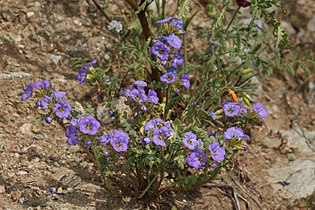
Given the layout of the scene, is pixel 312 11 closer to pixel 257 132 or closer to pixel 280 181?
pixel 257 132

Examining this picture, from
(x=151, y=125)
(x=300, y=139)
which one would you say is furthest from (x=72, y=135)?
(x=300, y=139)

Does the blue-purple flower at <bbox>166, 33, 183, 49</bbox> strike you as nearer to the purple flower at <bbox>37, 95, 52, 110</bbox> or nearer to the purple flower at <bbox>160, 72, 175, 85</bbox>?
the purple flower at <bbox>160, 72, 175, 85</bbox>

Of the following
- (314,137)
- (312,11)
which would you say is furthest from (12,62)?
(312,11)

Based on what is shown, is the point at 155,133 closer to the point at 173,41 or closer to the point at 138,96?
the point at 138,96

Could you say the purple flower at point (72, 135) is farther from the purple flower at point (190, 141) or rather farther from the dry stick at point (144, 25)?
the dry stick at point (144, 25)

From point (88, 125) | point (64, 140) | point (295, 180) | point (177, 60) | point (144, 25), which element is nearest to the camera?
point (88, 125)

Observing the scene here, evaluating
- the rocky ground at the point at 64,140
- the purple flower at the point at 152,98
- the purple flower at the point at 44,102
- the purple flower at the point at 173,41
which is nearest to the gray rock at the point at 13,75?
the rocky ground at the point at 64,140

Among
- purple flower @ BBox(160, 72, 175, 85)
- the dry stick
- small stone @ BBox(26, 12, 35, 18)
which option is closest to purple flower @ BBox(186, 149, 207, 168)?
purple flower @ BBox(160, 72, 175, 85)
